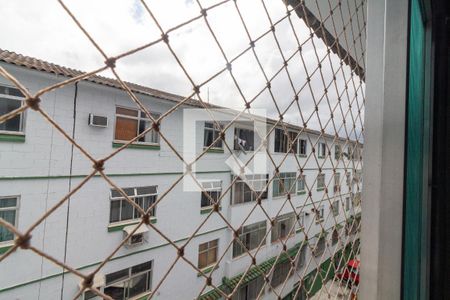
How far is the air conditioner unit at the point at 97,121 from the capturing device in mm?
2566

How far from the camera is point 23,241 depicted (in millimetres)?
162

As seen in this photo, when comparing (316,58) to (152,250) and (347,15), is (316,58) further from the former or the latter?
(152,250)

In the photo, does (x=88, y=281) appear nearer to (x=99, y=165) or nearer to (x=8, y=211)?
(x=99, y=165)

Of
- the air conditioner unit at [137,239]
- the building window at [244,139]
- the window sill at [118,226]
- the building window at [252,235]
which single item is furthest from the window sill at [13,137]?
the building window at [252,235]

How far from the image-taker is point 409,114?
43 cm

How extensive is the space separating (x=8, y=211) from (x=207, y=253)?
2.80m

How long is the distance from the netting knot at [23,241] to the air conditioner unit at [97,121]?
2.75 m

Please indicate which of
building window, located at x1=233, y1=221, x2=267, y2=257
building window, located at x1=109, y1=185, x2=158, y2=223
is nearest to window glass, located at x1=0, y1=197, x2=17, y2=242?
building window, located at x1=109, y1=185, x2=158, y2=223

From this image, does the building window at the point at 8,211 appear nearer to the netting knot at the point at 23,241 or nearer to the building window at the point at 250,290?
the netting knot at the point at 23,241

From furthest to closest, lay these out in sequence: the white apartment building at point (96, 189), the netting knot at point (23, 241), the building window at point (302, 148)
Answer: the building window at point (302, 148), the white apartment building at point (96, 189), the netting knot at point (23, 241)

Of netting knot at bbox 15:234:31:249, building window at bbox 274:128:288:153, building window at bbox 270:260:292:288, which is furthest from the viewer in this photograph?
building window at bbox 270:260:292:288

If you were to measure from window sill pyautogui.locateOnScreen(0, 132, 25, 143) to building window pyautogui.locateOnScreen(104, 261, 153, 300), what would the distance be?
188 centimetres

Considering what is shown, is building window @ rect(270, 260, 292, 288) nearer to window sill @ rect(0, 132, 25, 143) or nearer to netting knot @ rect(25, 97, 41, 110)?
window sill @ rect(0, 132, 25, 143)

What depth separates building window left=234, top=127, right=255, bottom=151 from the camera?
160 inches
